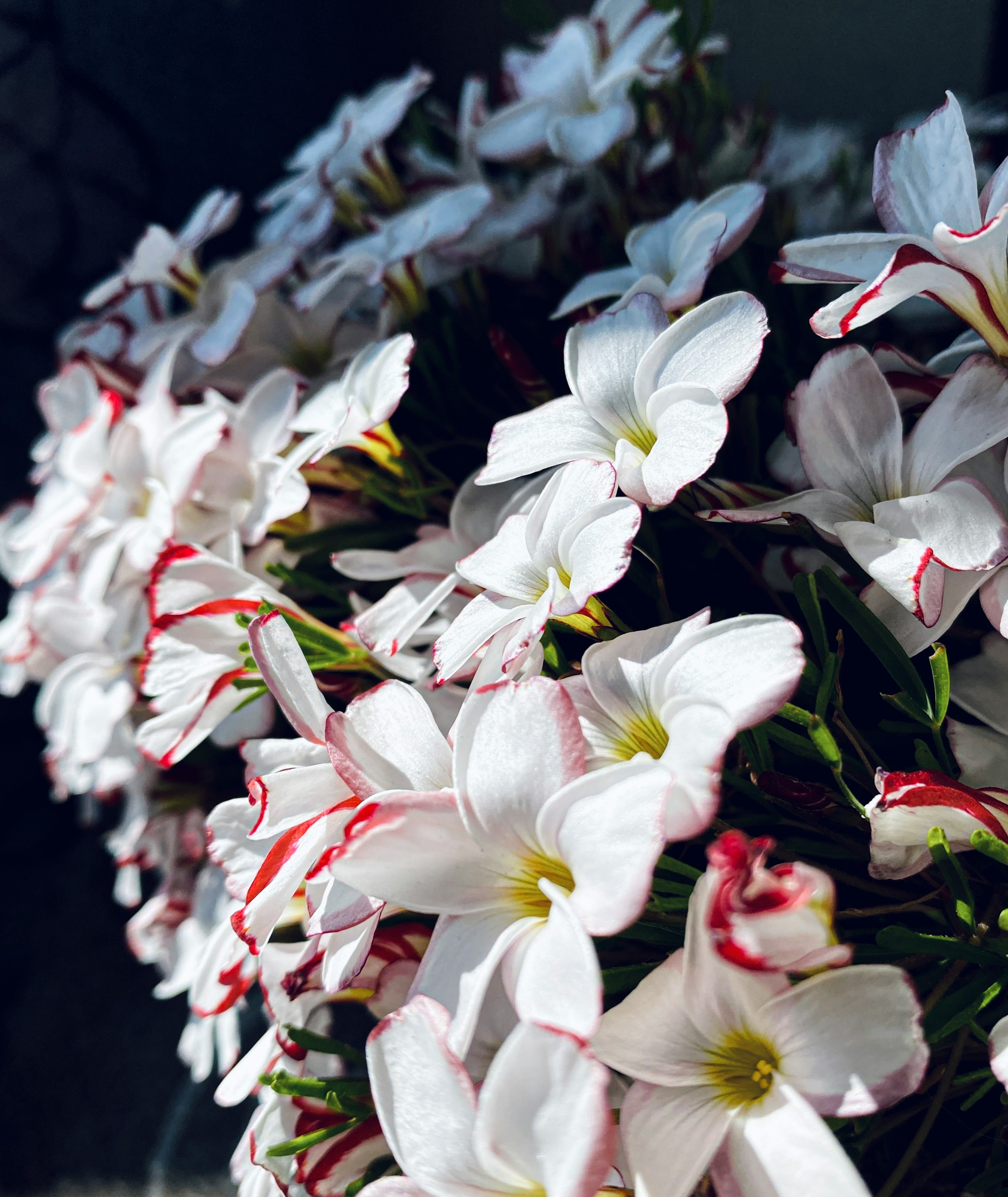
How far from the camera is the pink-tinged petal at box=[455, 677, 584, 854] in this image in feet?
0.78

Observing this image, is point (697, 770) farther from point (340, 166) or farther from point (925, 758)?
point (340, 166)

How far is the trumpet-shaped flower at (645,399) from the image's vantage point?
28cm

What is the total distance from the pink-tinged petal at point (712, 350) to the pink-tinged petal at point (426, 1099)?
0.63 ft

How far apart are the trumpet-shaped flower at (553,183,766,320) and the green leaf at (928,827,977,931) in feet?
0.68

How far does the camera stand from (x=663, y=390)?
11.5 inches

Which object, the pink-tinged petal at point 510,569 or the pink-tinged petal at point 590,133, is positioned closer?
the pink-tinged petal at point 510,569

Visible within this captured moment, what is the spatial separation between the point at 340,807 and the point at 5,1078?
32.2 inches

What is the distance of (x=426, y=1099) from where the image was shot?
0.23m

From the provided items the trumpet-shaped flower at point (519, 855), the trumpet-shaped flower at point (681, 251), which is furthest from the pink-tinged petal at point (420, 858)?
the trumpet-shaped flower at point (681, 251)

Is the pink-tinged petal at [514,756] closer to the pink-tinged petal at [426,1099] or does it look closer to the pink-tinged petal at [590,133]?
the pink-tinged petal at [426,1099]

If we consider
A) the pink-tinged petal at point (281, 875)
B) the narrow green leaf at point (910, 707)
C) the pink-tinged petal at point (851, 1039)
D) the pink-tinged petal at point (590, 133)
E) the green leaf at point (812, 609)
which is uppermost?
the pink-tinged petal at point (590, 133)

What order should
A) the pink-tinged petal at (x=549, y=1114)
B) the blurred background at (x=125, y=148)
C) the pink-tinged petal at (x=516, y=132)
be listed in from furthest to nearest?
the blurred background at (x=125, y=148) < the pink-tinged petal at (x=516, y=132) < the pink-tinged petal at (x=549, y=1114)

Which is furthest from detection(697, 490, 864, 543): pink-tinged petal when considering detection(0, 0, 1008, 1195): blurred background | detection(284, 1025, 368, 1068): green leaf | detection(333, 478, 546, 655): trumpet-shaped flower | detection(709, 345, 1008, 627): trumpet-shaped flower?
detection(0, 0, 1008, 1195): blurred background

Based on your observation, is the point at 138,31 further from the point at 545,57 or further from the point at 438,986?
the point at 438,986
